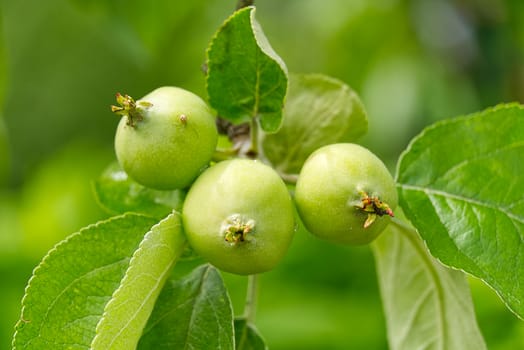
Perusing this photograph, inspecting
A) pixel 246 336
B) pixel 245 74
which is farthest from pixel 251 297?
pixel 245 74

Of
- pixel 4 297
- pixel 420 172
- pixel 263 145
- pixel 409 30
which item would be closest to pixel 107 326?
pixel 263 145

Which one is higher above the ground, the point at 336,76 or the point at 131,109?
the point at 336,76

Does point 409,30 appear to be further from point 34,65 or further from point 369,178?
point 34,65

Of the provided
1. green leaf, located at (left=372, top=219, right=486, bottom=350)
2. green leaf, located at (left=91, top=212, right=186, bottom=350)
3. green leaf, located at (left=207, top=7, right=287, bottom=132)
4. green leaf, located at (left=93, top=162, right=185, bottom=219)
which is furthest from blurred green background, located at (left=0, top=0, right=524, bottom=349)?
green leaf, located at (left=91, top=212, right=186, bottom=350)

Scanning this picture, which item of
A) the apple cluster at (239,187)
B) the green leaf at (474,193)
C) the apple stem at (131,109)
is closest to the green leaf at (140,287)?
the apple cluster at (239,187)

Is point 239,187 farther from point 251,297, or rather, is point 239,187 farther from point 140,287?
point 251,297

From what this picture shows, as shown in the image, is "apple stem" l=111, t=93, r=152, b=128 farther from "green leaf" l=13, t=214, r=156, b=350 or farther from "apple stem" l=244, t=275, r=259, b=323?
"apple stem" l=244, t=275, r=259, b=323
